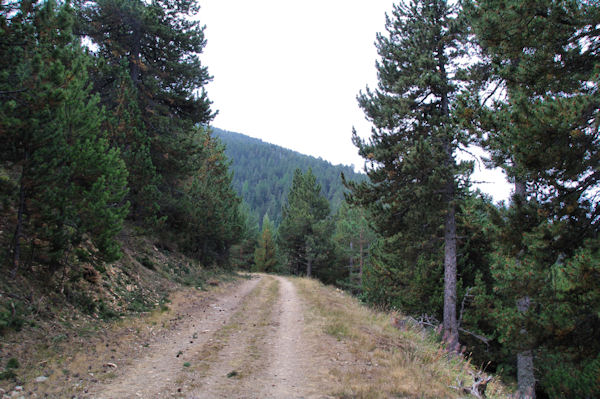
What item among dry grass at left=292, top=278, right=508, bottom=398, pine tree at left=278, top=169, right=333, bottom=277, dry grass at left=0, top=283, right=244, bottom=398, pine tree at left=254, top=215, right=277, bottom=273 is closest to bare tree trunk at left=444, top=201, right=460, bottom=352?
dry grass at left=292, top=278, right=508, bottom=398

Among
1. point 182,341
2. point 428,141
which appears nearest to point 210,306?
point 182,341

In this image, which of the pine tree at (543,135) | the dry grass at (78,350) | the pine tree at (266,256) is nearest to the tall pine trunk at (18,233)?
the dry grass at (78,350)

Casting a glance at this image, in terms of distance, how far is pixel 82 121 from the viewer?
7.26 m

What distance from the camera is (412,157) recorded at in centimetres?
1106

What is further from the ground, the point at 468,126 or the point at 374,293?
the point at 468,126

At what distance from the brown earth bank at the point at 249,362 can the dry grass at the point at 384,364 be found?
18 millimetres

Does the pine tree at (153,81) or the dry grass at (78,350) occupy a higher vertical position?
the pine tree at (153,81)

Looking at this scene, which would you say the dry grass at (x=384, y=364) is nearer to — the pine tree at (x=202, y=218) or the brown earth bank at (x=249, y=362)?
the brown earth bank at (x=249, y=362)

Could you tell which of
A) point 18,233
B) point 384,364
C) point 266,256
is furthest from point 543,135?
point 266,256

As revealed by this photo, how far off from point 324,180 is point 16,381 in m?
150

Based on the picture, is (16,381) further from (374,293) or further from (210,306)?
(374,293)

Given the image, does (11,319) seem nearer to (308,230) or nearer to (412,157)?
(412,157)

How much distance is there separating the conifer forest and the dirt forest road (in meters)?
2.46

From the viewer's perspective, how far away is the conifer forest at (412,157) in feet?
18.0
